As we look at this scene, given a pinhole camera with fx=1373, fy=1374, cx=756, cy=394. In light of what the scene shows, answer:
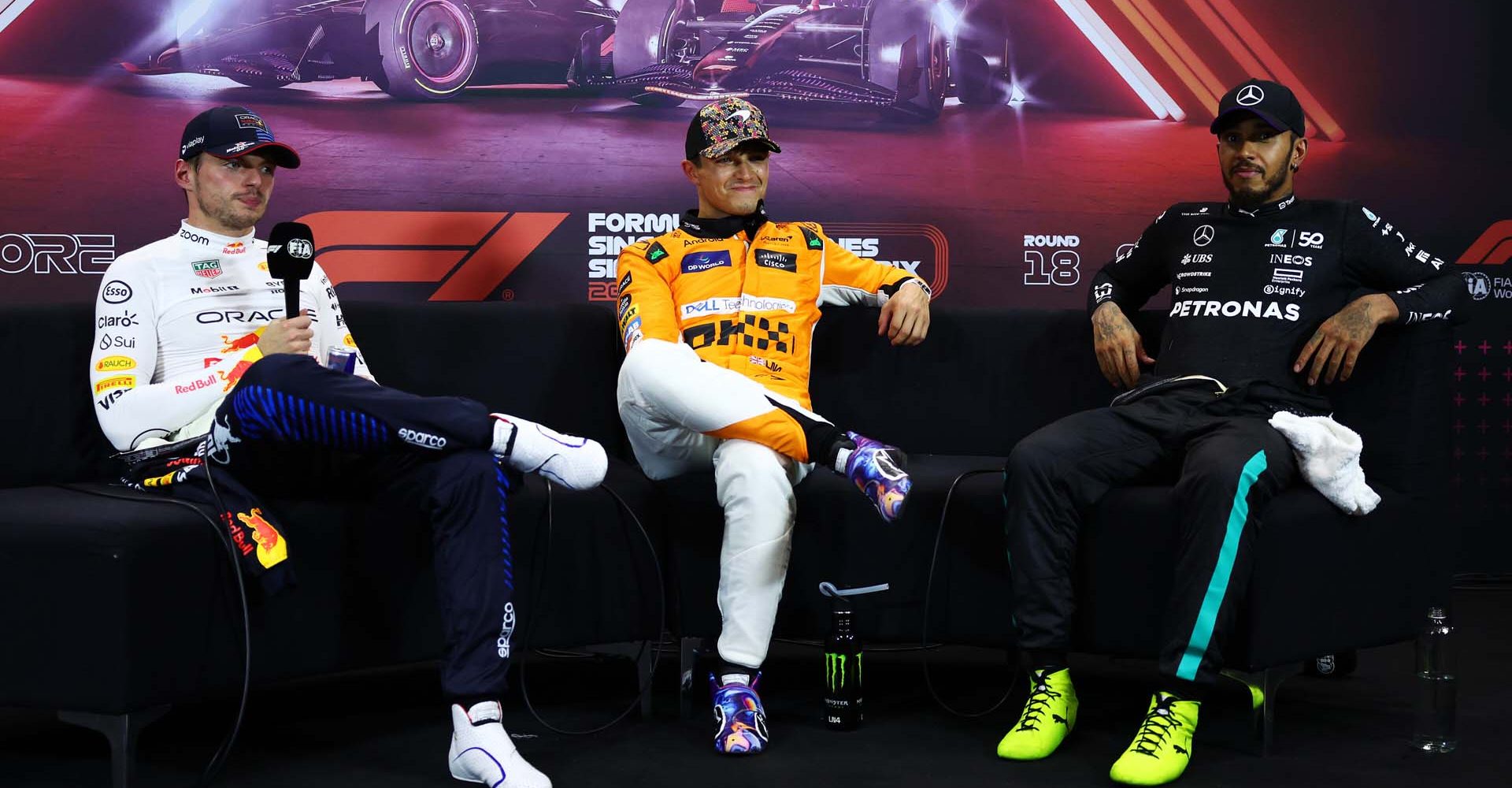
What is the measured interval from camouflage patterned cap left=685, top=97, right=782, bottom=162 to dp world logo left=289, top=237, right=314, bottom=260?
1.02 m

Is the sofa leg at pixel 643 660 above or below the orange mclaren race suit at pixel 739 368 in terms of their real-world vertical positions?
below

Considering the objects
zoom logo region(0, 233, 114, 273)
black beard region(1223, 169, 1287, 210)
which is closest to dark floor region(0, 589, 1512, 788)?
black beard region(1223, 169, 1287, 210)

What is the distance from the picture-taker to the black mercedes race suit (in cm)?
243

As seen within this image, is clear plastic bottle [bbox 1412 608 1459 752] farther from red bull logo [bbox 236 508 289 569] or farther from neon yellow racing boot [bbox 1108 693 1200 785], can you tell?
red bull logo [bbox 236 508 289 569]

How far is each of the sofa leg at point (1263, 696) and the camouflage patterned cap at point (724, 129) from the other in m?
1.48

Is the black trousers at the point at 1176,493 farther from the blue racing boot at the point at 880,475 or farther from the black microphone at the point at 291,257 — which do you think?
the black microphone at the point at 291,257

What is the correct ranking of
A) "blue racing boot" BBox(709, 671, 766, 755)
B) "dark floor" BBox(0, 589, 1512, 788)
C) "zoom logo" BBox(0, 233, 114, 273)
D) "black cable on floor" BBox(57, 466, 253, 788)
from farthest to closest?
"zoom logo" BBox(0, 233, 114, 273) → "blue racing boot" BBox(709, 671, 766, 755) → "dark floor" BBox(0, 589, 1512, 788) → "black cable on floor" BBox(57, 466, 253, 788)

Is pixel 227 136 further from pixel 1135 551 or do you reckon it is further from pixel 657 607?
pixel 1135 551

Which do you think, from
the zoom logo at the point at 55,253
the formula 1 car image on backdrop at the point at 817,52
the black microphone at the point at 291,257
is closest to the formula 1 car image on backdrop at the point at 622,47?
the formula 1 car image on backdrop at the point at 817,52

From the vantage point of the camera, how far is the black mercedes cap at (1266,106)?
9.57 feet

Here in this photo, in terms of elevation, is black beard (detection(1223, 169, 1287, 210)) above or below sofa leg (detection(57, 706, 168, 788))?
above

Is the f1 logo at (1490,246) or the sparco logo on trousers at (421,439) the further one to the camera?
the f1 logo at (1490,246)

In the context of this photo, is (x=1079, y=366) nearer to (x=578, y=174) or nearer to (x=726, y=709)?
(x=726, y=709)

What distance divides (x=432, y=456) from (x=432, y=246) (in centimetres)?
141
